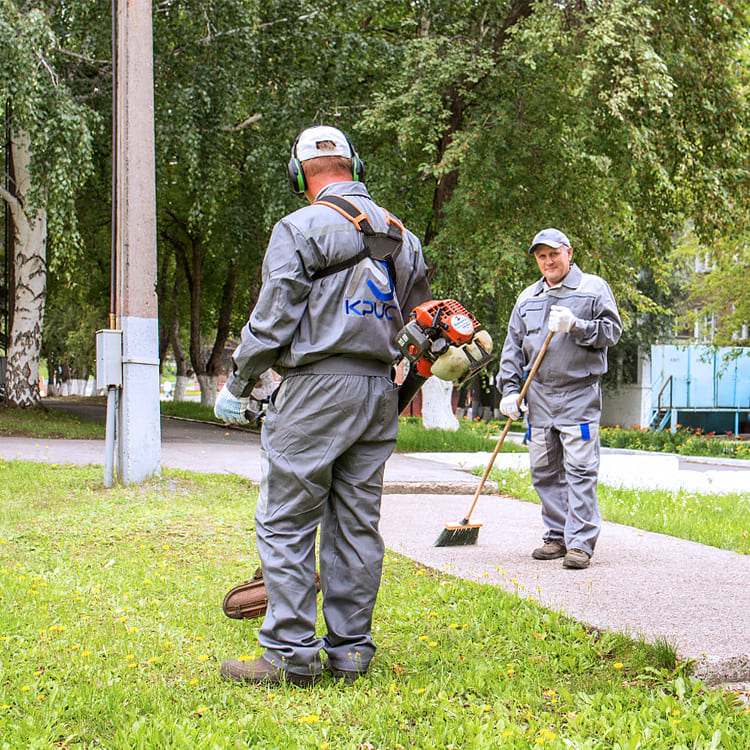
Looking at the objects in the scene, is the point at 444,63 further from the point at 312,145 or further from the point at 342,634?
the point at 342,634

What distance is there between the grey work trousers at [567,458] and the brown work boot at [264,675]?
8.02 feet

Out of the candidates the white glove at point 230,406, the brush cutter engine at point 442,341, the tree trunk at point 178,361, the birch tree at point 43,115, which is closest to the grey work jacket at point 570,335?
the brush cutter engine at point 442,341

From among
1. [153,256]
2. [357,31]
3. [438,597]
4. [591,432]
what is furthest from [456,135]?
[438,597]

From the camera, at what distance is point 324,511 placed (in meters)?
3.28

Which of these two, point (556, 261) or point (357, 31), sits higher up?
point (357, 31)

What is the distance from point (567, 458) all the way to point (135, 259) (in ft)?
16.2

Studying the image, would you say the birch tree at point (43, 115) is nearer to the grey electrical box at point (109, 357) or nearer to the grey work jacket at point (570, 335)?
the grey electrical box at point (109, 357)

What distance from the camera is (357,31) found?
15992 mm

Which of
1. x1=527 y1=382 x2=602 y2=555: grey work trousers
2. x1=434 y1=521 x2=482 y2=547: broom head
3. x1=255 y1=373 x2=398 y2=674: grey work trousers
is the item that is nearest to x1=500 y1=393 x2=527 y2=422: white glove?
x1=527 y1=382 x2=602 y2=555: grey work trousers

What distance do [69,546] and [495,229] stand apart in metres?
10.0

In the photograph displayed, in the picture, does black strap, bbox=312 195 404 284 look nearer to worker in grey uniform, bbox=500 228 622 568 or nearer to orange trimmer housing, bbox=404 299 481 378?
orange trimmer housing, bbox=404 299 481 378

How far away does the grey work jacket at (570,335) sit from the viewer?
530 cm

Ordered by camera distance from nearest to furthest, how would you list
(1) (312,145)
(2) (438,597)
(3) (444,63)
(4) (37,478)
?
(1) (312,145) < (2) (438,597) < (4) (37,478) < (3) (444,63)

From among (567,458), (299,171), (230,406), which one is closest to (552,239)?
(567,458)
